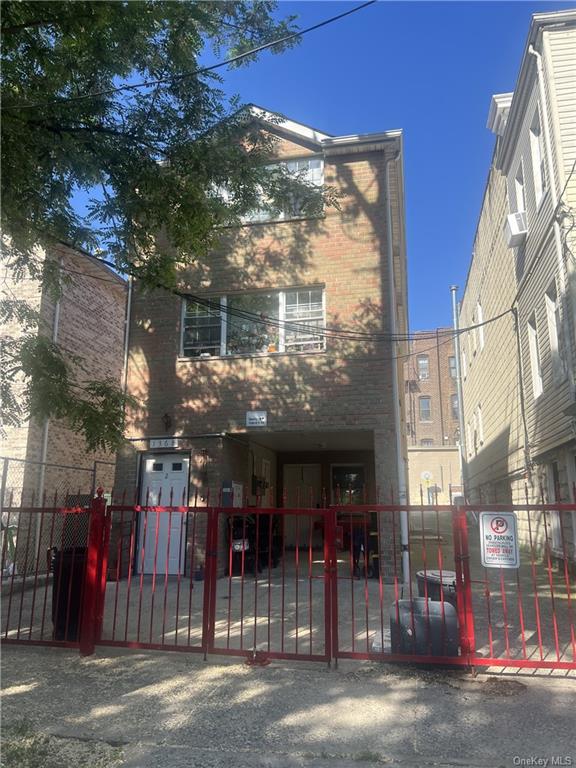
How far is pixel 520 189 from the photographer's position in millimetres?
13531

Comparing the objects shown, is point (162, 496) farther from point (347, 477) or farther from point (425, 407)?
point (425, 407)

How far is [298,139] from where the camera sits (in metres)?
12.5

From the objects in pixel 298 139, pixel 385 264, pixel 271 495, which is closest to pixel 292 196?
pixel 385 264

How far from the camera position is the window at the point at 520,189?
13.2 meters

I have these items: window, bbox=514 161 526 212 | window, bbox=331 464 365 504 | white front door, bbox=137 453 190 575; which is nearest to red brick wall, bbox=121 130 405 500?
white front door, bbox=137 453 190 575

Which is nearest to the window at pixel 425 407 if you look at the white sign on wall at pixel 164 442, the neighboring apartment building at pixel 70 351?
the neighboring apartment building at pixel 70 351

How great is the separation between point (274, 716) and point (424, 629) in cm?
184

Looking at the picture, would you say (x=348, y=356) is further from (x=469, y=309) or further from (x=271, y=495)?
(x=469, y=309)

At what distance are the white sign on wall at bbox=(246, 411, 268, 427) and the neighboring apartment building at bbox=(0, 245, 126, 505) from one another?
3.50 metres

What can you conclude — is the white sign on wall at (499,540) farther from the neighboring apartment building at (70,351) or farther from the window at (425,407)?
the window at (425,407)

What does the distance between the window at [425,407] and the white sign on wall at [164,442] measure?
1513 inches

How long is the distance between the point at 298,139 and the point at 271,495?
942 centimetres

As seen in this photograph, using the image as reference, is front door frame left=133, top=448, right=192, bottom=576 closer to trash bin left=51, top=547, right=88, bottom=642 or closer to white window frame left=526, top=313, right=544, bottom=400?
trash bin left=51, top=547, right=88, bottom=642

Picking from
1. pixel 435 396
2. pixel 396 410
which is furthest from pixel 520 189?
pixel 435 396
